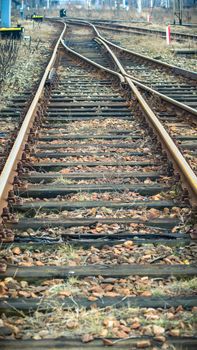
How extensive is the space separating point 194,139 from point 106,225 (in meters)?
2.82

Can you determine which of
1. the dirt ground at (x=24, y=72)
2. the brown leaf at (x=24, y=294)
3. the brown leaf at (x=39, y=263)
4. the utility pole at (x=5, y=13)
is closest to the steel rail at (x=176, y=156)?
the brown leaf at (x=39, y=263)

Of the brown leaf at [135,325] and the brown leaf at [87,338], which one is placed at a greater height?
the brown leaf at [87,338]

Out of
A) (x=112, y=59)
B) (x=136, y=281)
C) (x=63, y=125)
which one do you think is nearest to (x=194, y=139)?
(x=63, y=125)

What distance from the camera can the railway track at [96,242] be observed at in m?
2.78

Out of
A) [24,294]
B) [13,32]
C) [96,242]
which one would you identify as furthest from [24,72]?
[24,294]

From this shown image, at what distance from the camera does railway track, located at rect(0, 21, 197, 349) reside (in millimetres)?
2783

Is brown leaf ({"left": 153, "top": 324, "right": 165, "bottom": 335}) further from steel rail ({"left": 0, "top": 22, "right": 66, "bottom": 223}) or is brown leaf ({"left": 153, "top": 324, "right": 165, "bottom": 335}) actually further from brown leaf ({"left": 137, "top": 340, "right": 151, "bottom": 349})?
steel rail ({"left": 0, "top": 22, "right": 66, "bottom": 223})

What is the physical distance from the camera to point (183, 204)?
4.33 meters

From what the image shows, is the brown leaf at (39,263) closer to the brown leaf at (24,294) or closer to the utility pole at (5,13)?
the brown leaf at (24,294)

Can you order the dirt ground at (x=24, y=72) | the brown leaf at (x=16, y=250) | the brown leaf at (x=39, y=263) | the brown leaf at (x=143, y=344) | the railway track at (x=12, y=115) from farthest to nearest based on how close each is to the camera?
1. the dirt ground at (x=24, y=72)
2. the railway track at (x=12, y=115)
3. the brown leaf at (x=16, y=250)
4. the brown leaf at (x=39, y=263)
5. the brown leaf at (x=143, y=344)

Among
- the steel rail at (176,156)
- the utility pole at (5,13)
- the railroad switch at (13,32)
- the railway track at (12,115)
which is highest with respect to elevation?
the utility pole at (5,13)

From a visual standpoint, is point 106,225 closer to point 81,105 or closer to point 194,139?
point 194,139

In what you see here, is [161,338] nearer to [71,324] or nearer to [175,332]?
[175,332]

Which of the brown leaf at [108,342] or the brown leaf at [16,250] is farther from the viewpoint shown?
the brown leaf at [16,250]
